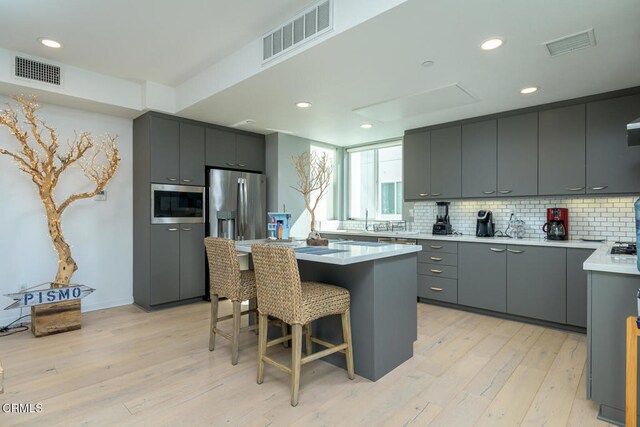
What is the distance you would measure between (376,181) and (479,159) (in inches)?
76.9

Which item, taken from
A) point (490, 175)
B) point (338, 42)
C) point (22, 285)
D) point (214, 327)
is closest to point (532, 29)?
point (338, 42)

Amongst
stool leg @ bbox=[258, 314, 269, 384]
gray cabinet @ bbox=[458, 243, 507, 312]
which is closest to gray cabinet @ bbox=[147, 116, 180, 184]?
stool leg @ bbox=[258, 314, 269, 384]

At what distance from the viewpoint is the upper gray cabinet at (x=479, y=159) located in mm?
4043

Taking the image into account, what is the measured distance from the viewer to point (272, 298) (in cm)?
221

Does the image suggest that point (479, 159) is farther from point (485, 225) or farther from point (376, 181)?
point (376, 181)

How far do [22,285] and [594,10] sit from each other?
17.3 feet

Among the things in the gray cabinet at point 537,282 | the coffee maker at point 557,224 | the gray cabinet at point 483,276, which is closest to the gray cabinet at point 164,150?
the gray cabinet at point 483,276

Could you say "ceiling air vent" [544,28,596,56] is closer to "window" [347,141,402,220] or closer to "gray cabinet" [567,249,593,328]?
"gray cabinet" [567,249,593,328]

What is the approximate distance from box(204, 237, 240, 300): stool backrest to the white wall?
6.91ft

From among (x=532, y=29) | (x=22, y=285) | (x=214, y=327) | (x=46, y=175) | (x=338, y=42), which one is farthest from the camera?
(x=22, y=285)

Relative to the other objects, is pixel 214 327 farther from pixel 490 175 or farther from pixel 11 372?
pixel 490 175

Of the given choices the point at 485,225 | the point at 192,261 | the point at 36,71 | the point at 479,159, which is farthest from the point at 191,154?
the point at 485,225

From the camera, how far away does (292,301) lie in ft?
6.81

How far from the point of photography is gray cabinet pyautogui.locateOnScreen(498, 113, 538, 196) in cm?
376
